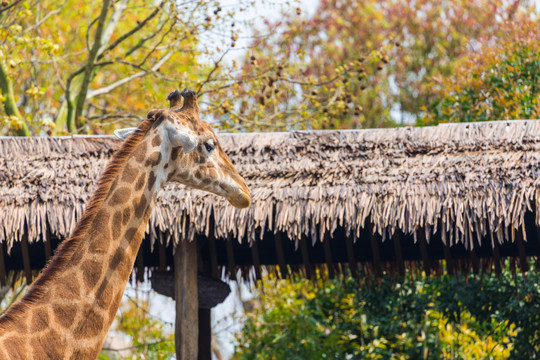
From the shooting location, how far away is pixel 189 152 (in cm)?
450

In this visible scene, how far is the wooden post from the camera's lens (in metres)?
6.73

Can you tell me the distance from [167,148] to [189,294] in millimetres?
2612

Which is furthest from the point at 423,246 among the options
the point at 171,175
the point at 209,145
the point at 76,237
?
the point at 76,237

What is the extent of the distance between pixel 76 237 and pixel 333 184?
2.96m

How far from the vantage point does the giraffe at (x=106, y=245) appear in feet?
12.7

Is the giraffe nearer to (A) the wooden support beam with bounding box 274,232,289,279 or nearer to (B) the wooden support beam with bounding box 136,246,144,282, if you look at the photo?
(A) the wooden support beam with bounding box 274,232,289,279

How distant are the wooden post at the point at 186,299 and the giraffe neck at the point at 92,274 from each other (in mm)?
2456

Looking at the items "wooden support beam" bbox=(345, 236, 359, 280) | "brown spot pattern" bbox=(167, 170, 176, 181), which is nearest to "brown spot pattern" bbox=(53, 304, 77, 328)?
"brown spot pattern" bbox=(167, 170, 176, 181)

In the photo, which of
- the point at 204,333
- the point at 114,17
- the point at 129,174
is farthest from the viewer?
the point at 114,17

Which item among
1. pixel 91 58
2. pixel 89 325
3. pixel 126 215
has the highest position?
pixel 91 58

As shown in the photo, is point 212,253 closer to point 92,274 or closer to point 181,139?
point 181,139

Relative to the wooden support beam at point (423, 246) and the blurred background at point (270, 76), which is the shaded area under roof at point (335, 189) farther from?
the blurred background at point (270, 76)

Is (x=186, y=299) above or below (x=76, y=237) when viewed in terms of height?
below

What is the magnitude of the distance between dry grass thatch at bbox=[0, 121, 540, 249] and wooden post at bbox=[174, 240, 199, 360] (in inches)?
10.7
